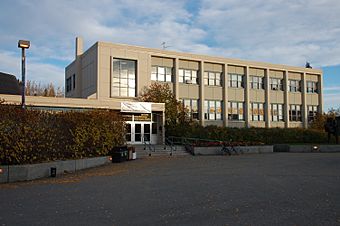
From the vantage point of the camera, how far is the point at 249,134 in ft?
112

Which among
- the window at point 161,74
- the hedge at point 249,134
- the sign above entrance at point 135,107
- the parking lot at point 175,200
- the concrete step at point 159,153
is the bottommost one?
the parking lot at point 175,200

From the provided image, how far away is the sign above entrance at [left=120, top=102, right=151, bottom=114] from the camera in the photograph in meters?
30.1

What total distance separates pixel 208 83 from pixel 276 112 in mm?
12101

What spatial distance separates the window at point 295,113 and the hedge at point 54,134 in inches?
1371

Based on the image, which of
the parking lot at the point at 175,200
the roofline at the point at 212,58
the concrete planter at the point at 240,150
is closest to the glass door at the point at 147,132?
the concrete planter at the point at 240,150

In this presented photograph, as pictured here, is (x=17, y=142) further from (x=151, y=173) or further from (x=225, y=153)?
(x=225, y=153)

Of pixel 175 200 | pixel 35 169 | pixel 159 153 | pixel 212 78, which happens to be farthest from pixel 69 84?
pixel 175 200

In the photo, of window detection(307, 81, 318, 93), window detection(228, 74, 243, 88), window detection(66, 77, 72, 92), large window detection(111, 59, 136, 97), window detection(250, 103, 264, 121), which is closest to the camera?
large window detection(111, 59, 136, 97)

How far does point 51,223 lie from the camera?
6.62 m

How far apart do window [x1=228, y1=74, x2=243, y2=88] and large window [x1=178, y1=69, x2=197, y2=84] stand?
18.6 ft

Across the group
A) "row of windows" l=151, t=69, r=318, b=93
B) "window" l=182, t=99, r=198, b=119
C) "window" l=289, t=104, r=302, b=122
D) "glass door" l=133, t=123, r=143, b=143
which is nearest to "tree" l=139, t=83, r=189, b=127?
"glass door" l=133, t=123, r=143, b=143

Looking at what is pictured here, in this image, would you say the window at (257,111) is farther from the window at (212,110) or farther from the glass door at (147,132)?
the glass door at (147,132)

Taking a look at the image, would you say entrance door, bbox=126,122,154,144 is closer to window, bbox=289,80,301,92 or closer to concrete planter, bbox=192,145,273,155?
concrete planter, bbox=192,145,273,155

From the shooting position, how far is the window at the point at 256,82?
156ft
